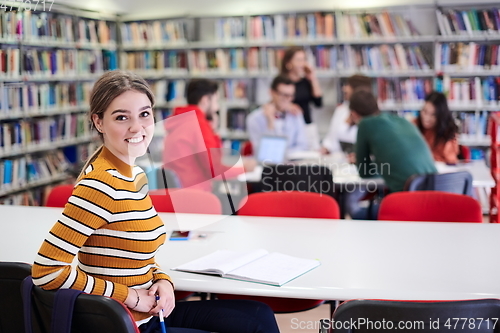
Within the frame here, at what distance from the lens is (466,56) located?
5.38 m

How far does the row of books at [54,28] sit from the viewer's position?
4177 millimetres

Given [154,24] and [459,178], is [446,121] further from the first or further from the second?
[154,24]

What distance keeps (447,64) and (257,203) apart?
363 centimetres

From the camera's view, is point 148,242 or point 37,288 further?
point 148,242

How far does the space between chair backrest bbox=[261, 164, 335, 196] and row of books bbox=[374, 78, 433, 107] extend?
265cm

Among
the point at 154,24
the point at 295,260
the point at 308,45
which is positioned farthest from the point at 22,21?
the point at 295,260

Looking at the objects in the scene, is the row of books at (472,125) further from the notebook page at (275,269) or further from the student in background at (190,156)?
the notebook page at (275,269)

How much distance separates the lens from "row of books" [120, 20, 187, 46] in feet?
20.3

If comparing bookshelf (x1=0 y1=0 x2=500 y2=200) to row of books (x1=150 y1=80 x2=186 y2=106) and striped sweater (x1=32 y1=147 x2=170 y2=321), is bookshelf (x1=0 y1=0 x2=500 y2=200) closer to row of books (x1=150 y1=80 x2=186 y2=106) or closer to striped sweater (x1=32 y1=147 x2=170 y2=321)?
row of books (x1=150 y1=80 x2=186 y2=106)

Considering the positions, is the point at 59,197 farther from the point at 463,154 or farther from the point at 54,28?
the point at 54,28

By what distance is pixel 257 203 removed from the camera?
2559mm

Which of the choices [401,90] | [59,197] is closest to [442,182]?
[59,197]

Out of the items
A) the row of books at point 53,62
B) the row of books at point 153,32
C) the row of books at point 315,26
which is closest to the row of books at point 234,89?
the row of books at point 315,26

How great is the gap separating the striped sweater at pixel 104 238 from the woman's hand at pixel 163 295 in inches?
1.1
